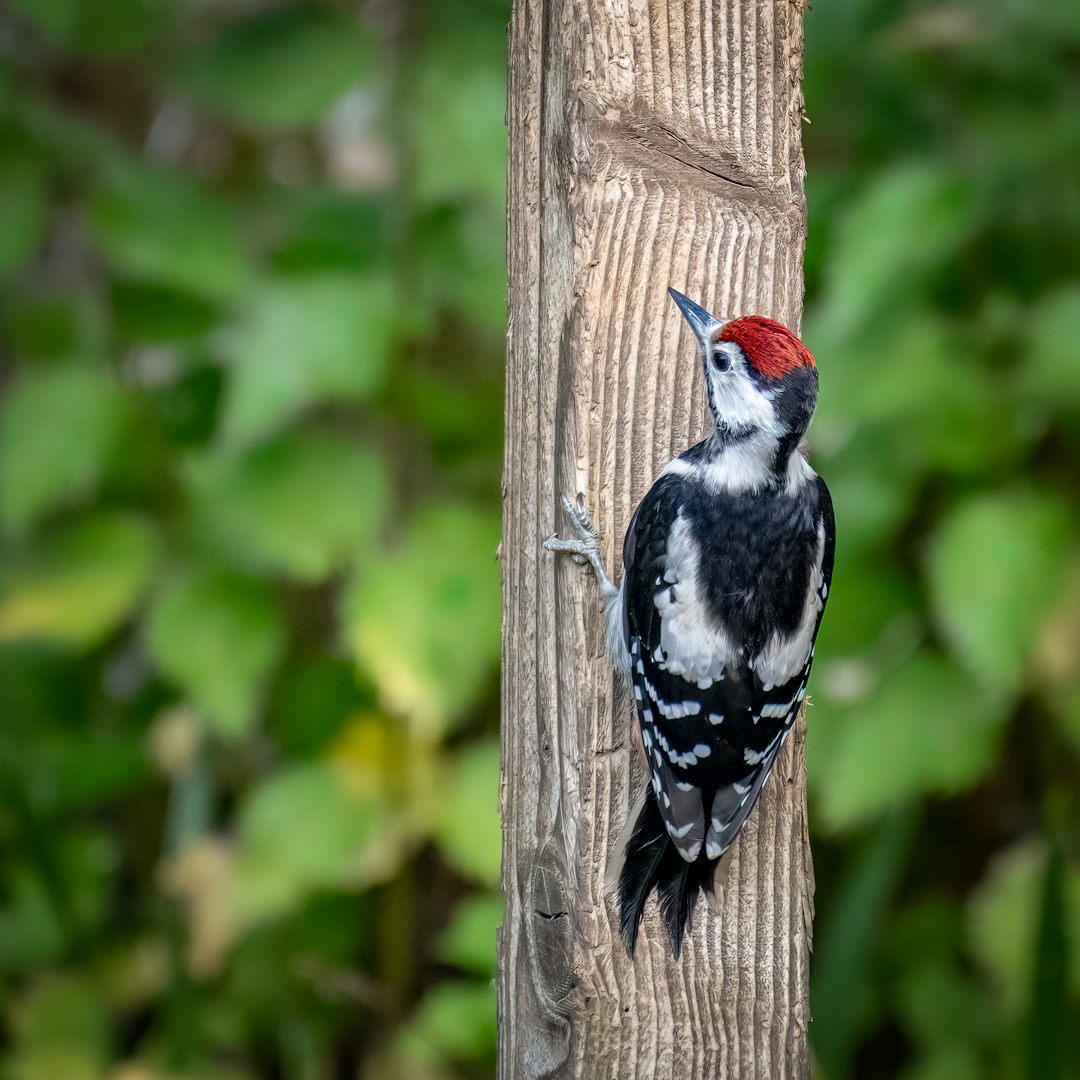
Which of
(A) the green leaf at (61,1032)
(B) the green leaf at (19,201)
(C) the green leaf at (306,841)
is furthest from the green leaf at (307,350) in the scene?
(A) the green leaf at (61,1032)

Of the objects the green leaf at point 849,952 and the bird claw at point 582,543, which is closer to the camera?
the bird claw at point 582,543

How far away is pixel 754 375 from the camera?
126 centimetres

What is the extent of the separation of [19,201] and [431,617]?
1.24 m

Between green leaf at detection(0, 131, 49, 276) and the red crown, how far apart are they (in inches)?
71.7

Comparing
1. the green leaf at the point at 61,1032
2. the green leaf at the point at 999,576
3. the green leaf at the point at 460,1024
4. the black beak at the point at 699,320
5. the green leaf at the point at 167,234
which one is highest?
the green leaf at the point at 167,234

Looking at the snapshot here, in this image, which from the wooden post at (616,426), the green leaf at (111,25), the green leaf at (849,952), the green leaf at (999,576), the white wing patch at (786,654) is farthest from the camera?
the green leaf at (111,25)

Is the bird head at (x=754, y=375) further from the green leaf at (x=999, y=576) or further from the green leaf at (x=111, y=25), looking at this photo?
the green leaf at (x=111, y=25)

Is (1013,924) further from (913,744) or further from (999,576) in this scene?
(999,576)

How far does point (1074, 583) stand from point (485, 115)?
1.40m

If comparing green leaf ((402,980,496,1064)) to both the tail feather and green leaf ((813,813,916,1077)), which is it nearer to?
green leaf ((813,813,916,1077))

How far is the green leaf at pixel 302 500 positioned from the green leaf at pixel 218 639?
12cm

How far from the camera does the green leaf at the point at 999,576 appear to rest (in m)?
2.09

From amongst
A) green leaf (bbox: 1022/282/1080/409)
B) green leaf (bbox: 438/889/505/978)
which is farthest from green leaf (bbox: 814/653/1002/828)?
green leaf (bbox: 438/889/505/978)

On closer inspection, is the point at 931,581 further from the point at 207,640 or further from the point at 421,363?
the point at 207,640
